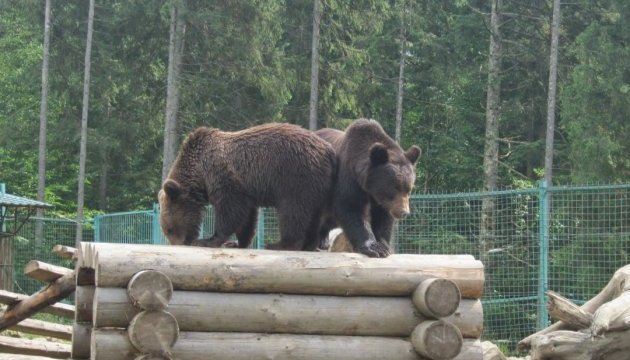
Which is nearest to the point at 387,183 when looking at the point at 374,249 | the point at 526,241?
the point at 374,249

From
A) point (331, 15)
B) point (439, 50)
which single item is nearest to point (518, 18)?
point (439, 50)

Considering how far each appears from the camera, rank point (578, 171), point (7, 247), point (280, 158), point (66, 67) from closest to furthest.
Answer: point (280, 158) → point (7, 247) → point (578, 171) → point (66, 67)

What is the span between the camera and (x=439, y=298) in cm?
725

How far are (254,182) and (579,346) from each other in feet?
10.2

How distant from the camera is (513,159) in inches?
1148

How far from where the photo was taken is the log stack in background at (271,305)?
6645 mm

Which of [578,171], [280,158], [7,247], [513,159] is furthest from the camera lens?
[513,159]

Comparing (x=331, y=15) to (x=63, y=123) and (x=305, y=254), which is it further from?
(x=305, y=254)

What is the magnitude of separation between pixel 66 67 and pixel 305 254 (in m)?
28.0

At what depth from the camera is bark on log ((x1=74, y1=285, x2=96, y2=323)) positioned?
7.38 m

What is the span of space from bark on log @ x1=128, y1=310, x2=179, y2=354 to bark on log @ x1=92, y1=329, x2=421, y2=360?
131 mm

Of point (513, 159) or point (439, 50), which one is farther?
point (439, 50)

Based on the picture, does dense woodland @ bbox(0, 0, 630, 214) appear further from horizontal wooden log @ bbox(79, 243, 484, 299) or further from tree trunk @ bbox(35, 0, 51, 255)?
horizontal wooden log @ bbox(79, 243, 484, 299)

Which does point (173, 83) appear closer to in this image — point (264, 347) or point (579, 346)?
point (579, 346)
